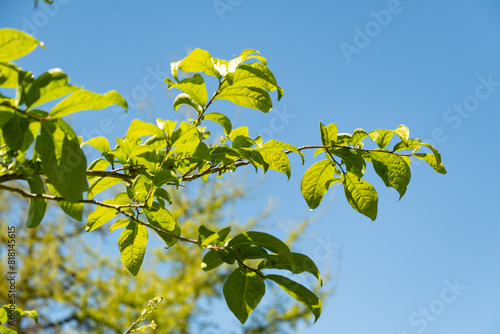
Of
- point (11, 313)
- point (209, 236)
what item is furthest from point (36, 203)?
point (11, 313)

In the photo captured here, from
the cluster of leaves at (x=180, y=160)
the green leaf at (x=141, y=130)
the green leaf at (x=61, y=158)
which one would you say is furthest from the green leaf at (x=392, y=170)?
the green leaf at (x=61, y=158)

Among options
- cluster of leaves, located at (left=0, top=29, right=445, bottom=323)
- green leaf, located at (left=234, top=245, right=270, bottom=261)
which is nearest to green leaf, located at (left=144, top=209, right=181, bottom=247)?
cluster of leaves, located at (left=0, top=29, right=445, bottom=323)

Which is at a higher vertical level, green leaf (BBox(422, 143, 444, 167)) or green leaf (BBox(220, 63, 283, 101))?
green leaf (BBox(220, 63, 283, 101))

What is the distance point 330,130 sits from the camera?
0.72 meters

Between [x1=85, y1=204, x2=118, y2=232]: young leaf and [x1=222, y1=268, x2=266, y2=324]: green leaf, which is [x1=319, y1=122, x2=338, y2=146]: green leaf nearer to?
[x1=222, y1=268, x2=266, y2=324]: green leaf

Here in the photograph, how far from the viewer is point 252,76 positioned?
641 mm

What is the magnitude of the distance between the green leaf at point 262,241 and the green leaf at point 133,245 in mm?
169

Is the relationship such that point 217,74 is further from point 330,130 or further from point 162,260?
point 162,260

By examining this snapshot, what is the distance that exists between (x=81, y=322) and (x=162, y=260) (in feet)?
4.19

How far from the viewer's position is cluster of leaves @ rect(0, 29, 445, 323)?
45 cm

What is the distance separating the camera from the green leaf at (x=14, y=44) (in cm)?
42

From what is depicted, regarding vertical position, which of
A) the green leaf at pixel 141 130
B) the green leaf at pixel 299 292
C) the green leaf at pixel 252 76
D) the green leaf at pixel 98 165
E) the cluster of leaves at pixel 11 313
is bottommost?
the green leaf at pixel 299 292

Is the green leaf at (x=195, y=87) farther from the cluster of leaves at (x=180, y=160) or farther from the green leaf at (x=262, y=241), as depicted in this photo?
the green leaf at (x=262, y=241)

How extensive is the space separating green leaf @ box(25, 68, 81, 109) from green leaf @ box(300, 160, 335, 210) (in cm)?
41
